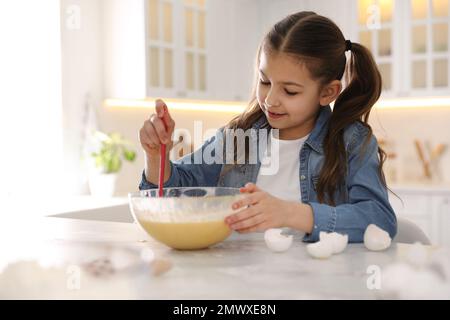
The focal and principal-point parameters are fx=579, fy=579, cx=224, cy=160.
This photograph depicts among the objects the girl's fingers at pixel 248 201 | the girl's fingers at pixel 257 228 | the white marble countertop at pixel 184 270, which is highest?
the girl's fingers at pixel 248 201

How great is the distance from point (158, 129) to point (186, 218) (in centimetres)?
29

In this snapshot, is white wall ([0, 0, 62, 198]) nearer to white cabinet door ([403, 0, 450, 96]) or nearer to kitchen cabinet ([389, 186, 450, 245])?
kitchen cabinet ([389, 186, 450, 245])

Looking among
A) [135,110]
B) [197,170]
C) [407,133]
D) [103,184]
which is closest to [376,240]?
[197,170]

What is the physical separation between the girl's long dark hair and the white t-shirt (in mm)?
149

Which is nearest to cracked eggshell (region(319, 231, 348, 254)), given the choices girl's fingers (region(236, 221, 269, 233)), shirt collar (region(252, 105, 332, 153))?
girl's fingers (region(236, 221, 269, 233))

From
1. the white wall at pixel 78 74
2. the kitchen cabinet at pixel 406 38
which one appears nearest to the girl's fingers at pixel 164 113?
the white wall at pixel 78 74

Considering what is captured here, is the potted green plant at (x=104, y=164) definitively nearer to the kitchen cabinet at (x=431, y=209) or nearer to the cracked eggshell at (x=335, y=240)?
the kitchen cabinet at (x=431, y=209)

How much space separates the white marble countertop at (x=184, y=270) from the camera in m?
0.69

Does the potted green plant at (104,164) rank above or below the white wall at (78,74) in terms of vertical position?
below

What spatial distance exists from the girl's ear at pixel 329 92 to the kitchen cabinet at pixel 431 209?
77.9 inches

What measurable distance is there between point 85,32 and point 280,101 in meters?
2.15

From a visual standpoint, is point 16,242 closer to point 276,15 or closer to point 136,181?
point 136,181

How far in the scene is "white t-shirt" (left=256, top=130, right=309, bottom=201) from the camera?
1.59 m

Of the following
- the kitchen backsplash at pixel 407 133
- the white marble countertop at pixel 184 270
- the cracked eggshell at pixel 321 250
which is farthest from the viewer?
the kitchen backsplash at pixel 407 133
